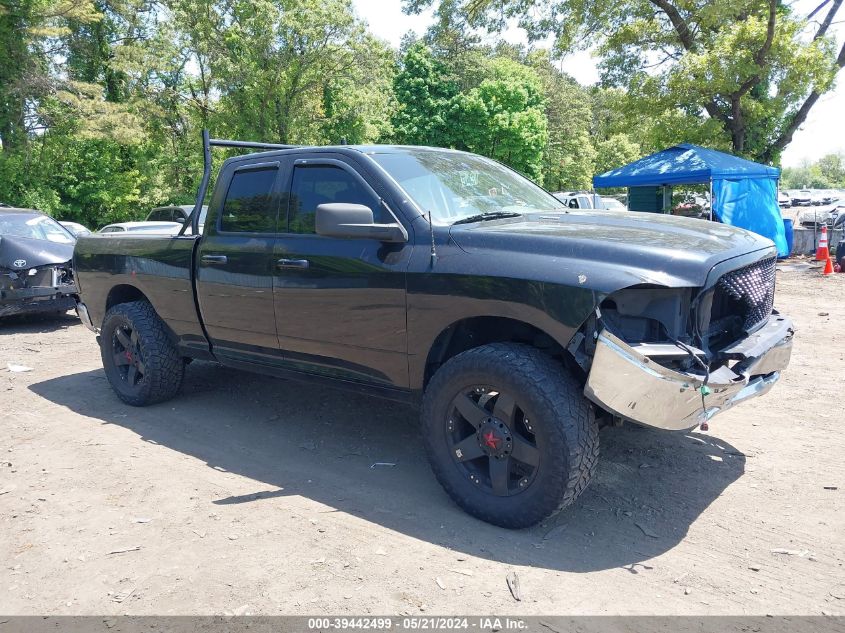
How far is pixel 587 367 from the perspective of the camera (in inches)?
128

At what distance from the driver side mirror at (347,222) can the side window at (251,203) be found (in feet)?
3.39

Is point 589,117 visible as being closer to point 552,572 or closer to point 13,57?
point 13,57

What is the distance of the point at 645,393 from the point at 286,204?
2695 mm

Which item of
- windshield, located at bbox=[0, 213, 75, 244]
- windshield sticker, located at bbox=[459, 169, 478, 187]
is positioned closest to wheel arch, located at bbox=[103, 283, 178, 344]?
windshield sticker, located at bbox=[459, 169, 478, 187]

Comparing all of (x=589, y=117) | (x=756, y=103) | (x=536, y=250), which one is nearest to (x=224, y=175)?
(x=536, y=250)

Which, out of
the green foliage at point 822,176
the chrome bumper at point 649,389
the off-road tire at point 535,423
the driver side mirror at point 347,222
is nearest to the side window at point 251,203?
the driver side mirror at point 347,222

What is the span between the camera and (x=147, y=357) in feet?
18.7

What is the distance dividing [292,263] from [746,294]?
2661 mm

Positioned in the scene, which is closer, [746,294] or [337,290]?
[746,294]

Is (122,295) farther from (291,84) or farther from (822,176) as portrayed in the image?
(822,176)

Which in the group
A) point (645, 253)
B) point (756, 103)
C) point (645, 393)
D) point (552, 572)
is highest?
point (756, 103)

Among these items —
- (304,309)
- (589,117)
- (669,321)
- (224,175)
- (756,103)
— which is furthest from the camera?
(589,117)

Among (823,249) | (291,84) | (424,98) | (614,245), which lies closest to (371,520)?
(614,245)

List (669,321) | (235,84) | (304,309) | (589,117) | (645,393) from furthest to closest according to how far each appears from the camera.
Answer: (589,117), (235,84), (304,309), (669,321), (645,393)
